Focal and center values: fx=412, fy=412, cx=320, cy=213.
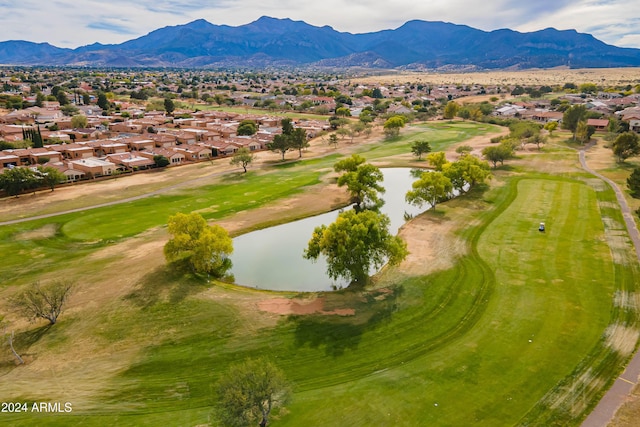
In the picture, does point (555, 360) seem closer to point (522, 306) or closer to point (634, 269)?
point (522, 306)

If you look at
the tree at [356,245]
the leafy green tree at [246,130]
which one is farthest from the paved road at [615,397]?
the leafy green tree at [246,130]

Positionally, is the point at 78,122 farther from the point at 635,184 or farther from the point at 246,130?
the point at 635,184

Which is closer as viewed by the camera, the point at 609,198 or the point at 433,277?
the point at 433,277

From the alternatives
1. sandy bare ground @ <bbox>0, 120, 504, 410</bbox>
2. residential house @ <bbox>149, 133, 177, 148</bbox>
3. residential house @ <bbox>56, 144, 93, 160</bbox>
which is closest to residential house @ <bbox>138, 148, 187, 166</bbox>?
residential house @ <bbox>149, 133, 177, 148</bbox>

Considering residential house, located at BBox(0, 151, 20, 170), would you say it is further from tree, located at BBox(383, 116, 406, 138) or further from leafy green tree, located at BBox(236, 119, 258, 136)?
tree, located at BBox(383, 116, 406, 138)

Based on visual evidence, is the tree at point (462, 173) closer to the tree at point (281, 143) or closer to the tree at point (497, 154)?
the tree at point (497, 154)

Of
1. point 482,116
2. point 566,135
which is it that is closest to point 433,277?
point 566,135
